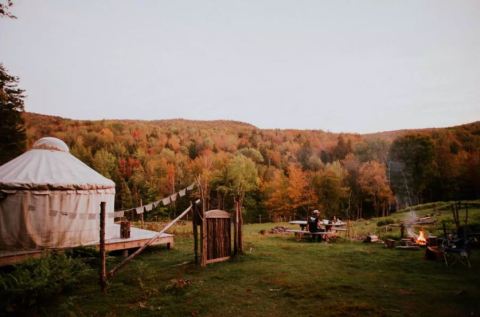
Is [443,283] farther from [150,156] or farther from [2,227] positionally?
[150,156]

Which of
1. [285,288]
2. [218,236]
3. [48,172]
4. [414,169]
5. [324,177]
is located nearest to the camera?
[285,288]

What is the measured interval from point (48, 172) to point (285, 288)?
7.51 meters

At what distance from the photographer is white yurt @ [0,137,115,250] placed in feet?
27.0

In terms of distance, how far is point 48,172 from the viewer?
9109 mm

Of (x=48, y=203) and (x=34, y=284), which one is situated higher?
(x=48, y=203)

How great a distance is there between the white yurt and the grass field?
1644 millimetres

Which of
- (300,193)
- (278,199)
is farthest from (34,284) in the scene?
(278,199)

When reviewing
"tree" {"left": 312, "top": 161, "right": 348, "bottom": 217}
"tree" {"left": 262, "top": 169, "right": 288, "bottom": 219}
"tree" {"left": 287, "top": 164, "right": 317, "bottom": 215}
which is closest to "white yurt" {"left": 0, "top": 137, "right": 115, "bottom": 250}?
"tree" {"left": 287, "top": 164, "right": 317, "bottom": 215}

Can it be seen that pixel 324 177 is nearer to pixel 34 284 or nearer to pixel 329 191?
pixel 329 191

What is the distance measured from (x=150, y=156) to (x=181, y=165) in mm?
5463

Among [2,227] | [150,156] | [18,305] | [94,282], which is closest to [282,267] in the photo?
[94,282]

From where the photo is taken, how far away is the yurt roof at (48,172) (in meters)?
8.37

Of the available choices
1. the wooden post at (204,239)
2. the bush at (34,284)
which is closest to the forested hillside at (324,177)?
the wooden post at (204,239)

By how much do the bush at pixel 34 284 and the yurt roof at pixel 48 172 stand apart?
270 centimetres
